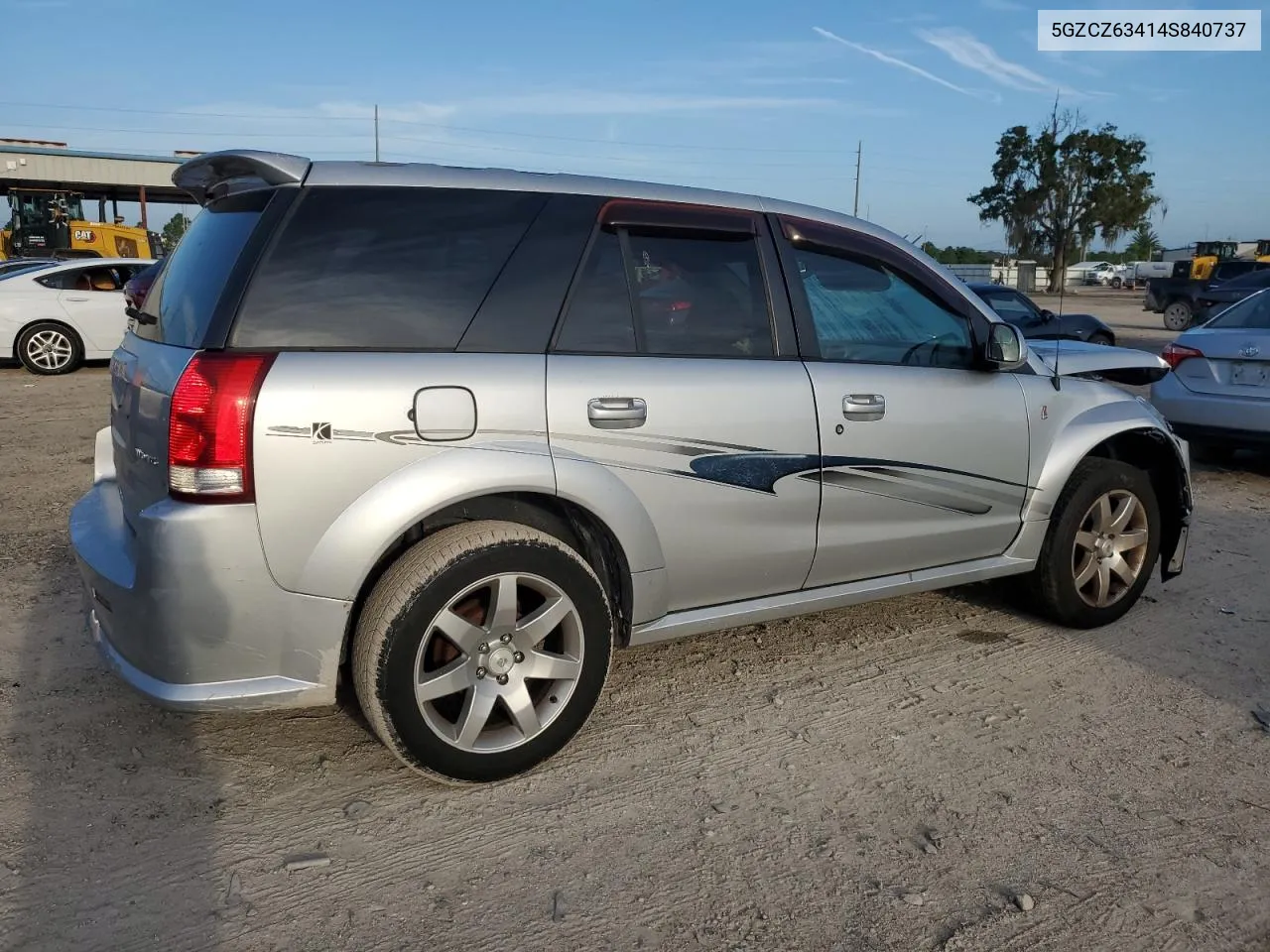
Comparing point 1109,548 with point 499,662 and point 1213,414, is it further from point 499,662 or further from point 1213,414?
point 1213,414

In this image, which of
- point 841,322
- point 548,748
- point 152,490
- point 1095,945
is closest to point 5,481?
point 152,490

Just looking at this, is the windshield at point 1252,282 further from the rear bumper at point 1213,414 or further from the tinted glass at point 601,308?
the tinted glass at point 601,308

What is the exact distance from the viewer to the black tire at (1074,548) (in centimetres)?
444

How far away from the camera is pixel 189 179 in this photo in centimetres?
353

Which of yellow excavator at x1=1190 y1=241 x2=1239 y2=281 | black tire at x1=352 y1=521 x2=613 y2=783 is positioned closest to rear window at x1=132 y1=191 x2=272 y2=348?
black tire at x1=352 y1=521 x2=613 y2=783

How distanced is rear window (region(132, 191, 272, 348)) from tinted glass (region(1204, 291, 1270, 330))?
742 cm

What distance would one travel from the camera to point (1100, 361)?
4.61m

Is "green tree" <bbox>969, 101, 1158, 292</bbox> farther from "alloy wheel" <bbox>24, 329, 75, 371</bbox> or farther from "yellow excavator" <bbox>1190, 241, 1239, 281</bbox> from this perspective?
"alloy wheel" <bbox>24, 329, 75, 371</bbox>

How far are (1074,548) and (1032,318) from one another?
900 cm

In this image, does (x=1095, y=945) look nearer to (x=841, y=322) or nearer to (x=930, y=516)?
(x=930, y=516)

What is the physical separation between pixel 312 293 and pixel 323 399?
34 cm

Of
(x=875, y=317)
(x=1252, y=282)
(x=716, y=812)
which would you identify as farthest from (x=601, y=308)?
(x=1252, y=282)

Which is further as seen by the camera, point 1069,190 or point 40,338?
point 1069,190

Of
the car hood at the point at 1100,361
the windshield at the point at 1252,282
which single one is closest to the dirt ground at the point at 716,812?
the car hood at the point at 1100,361
